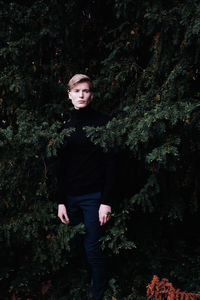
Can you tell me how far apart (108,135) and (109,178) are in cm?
50

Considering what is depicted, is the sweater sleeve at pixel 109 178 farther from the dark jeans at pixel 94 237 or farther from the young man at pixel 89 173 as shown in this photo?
the dark jeans at pixel 94 237

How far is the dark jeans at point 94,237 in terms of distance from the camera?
2.94m

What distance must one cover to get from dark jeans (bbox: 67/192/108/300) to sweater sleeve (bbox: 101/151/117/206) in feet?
0.42

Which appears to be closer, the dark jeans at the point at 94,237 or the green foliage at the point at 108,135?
the green foliage at the point at 108,135

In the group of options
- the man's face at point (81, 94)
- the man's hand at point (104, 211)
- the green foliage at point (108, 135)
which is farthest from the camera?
the man's face at point (81, 94)

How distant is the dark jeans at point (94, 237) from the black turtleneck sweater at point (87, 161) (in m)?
0.09

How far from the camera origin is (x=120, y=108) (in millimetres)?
3379

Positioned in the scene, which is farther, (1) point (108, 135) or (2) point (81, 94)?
(2) point (81, 94)

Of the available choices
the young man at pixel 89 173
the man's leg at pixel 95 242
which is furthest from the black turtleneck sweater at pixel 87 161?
the man's leg at pixel 95 242

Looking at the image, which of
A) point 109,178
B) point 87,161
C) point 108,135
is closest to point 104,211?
point 109,178

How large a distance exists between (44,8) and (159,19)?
1608 mm

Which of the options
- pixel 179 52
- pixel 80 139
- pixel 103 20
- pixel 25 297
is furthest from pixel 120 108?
pixel 25 297

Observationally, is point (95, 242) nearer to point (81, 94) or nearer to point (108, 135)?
point (108, 135)

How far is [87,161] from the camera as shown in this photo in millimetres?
2953
